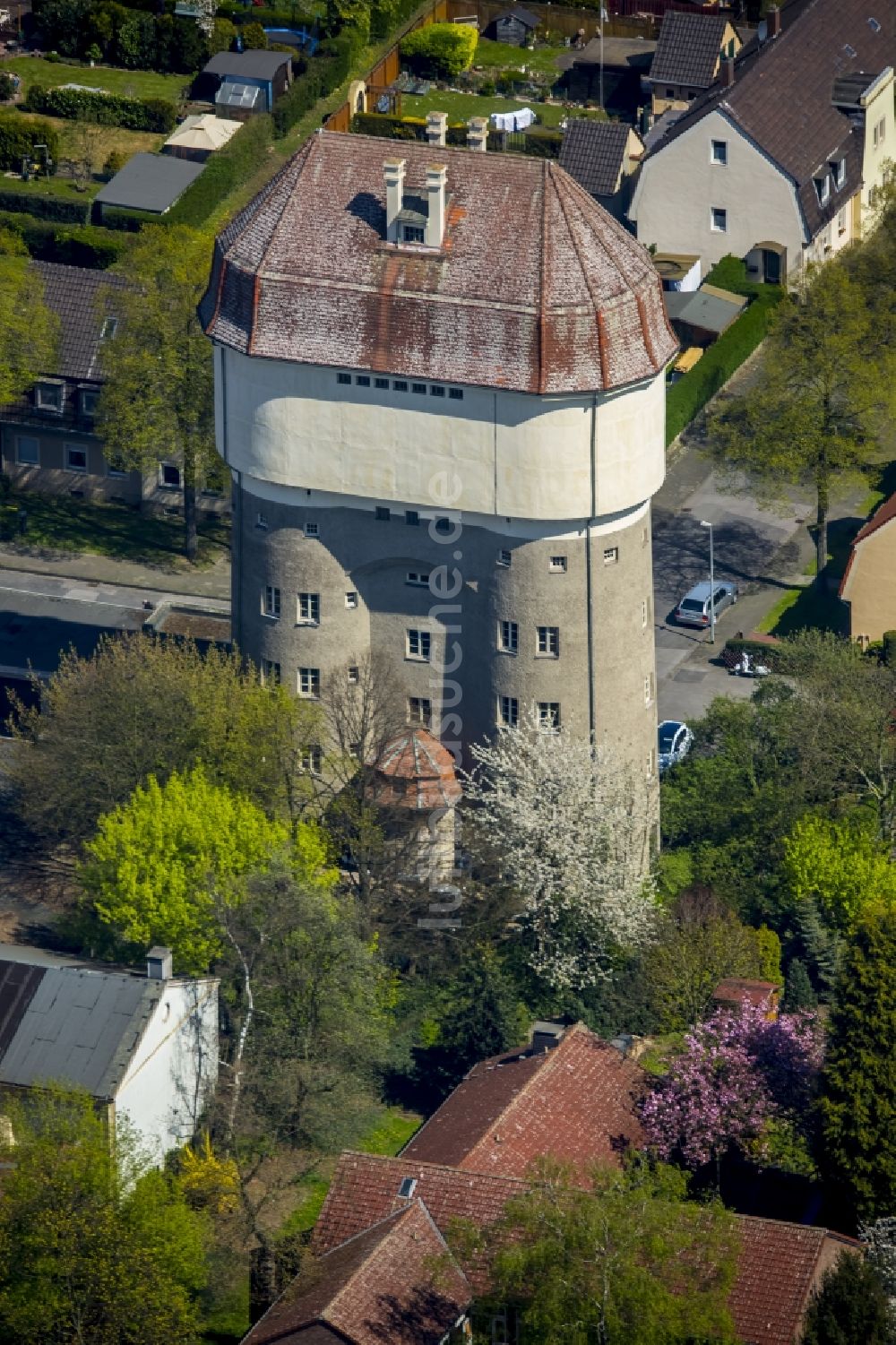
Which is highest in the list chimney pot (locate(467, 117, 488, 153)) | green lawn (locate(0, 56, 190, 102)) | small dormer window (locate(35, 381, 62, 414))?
chimney pot (locate(467, 117, 488, 153))

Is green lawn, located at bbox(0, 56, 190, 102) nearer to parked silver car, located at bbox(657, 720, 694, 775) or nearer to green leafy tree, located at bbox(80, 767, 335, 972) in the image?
parked silver car, located at bbox(657, 720, 694, 775)

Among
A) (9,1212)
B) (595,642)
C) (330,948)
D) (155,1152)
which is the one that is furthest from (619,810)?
(9,1212)

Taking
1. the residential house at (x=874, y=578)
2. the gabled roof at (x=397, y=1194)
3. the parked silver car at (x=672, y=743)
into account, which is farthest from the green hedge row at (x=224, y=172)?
the gabled roof at (x=397, y=1194)

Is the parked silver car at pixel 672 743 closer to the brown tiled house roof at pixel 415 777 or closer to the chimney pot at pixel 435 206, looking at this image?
the brown tiled house roof at pixel 415 777

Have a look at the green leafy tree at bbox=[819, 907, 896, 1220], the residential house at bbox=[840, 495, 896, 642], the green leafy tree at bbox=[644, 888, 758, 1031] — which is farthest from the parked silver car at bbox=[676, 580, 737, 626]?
the green leafy tree at bbox=[819, 907, 896, 1220]

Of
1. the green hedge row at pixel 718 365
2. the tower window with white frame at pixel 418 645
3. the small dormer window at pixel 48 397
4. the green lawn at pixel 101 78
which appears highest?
the tower window with white frame at pixel 418 645

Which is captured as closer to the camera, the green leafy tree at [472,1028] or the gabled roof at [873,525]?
the green leafy tree at [472,1028]
